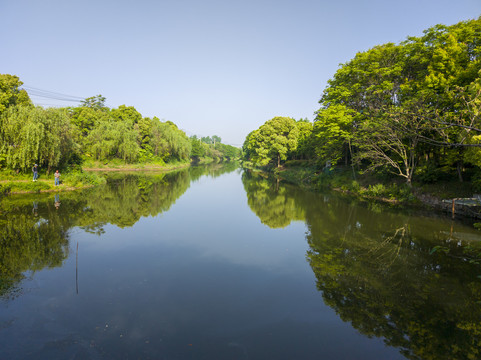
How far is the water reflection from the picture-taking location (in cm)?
581

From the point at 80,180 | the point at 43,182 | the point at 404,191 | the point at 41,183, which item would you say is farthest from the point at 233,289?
the point at 80,180

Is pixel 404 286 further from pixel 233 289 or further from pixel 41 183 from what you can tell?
pixel 41 183

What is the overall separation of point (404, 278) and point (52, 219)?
16.7 metres

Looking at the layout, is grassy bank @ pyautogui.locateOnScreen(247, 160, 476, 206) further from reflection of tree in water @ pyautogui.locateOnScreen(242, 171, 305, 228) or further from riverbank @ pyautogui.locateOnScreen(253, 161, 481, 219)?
reflection of tree in water @ pyautogui.locateOnScreen(242, 171, 305, 228)

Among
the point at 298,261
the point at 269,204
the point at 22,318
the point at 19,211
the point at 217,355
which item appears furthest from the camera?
the point at 269,204

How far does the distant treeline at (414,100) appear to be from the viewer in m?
15.9

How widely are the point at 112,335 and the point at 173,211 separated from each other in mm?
12971

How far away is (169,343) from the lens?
17.5ft

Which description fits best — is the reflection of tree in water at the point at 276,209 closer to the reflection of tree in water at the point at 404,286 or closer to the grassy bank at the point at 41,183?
the reflection of tree in water at the point at 404,286

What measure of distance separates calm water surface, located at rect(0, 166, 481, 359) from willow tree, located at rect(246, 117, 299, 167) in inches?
1459

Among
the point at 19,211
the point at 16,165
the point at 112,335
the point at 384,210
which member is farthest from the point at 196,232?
the point at 16,165

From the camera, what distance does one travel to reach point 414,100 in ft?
51.3

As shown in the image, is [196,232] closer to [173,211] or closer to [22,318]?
[173,211]

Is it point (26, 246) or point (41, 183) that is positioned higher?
point (41, 183)
